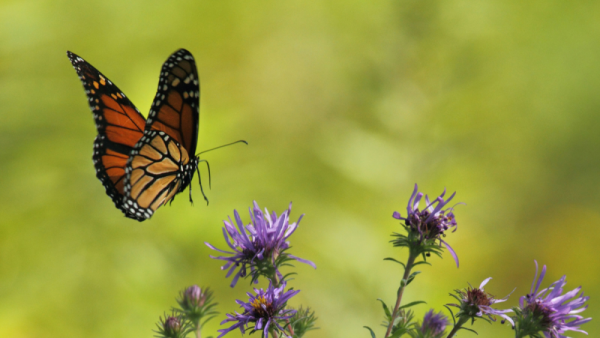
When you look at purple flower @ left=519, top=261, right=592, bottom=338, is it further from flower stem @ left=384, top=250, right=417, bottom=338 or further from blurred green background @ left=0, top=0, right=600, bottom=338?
blurred green background @ left=0, top=0, right=600, bottom=338

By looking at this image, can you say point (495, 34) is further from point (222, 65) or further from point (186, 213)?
point (186, 213)

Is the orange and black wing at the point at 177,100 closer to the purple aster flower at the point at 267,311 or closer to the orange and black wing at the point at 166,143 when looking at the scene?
the orange and black wing at the point at 166,143

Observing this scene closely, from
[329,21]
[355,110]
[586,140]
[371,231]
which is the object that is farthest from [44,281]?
[586,140]

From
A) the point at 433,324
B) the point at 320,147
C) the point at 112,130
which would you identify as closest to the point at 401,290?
the point at 433,324

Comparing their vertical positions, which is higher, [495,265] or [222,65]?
[222,65]

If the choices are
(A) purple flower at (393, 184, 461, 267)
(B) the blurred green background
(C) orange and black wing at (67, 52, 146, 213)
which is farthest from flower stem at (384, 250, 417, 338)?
(B) the blurred green background

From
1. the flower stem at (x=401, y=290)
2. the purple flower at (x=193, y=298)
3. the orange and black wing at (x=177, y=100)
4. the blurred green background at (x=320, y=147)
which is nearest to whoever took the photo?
the flower stem at (x=401, y=290)

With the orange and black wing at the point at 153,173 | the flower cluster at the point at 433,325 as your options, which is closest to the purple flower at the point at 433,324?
the flower cluster at the point at 433,325
